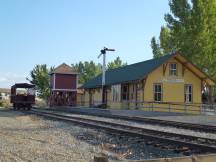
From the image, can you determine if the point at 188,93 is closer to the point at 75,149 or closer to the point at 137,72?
the point at 137,72

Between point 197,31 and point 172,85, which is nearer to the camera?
point 172,85

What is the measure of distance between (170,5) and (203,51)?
755 cm

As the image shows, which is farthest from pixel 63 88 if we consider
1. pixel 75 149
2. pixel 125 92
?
pixel 75 149

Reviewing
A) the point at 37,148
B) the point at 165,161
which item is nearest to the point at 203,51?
the point at 37,148

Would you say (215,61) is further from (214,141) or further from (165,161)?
(165,161)

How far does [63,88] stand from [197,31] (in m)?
19.8

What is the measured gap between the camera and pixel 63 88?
5862cm

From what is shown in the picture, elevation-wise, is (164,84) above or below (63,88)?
below

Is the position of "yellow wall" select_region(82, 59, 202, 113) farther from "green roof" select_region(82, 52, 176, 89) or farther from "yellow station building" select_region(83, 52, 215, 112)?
"green roof" select_region(82, 52, 176, 89)

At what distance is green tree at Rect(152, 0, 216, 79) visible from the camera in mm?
48906

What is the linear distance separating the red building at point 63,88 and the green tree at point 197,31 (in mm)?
15607

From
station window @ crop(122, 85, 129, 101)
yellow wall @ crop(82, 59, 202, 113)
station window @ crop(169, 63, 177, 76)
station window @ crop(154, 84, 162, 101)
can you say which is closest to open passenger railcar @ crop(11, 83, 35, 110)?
yellow wall @ crop(82, 59, 202, 113)

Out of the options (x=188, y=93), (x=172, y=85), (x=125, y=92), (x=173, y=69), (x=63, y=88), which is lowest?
(x=188, y=93)

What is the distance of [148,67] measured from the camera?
1700 inches
